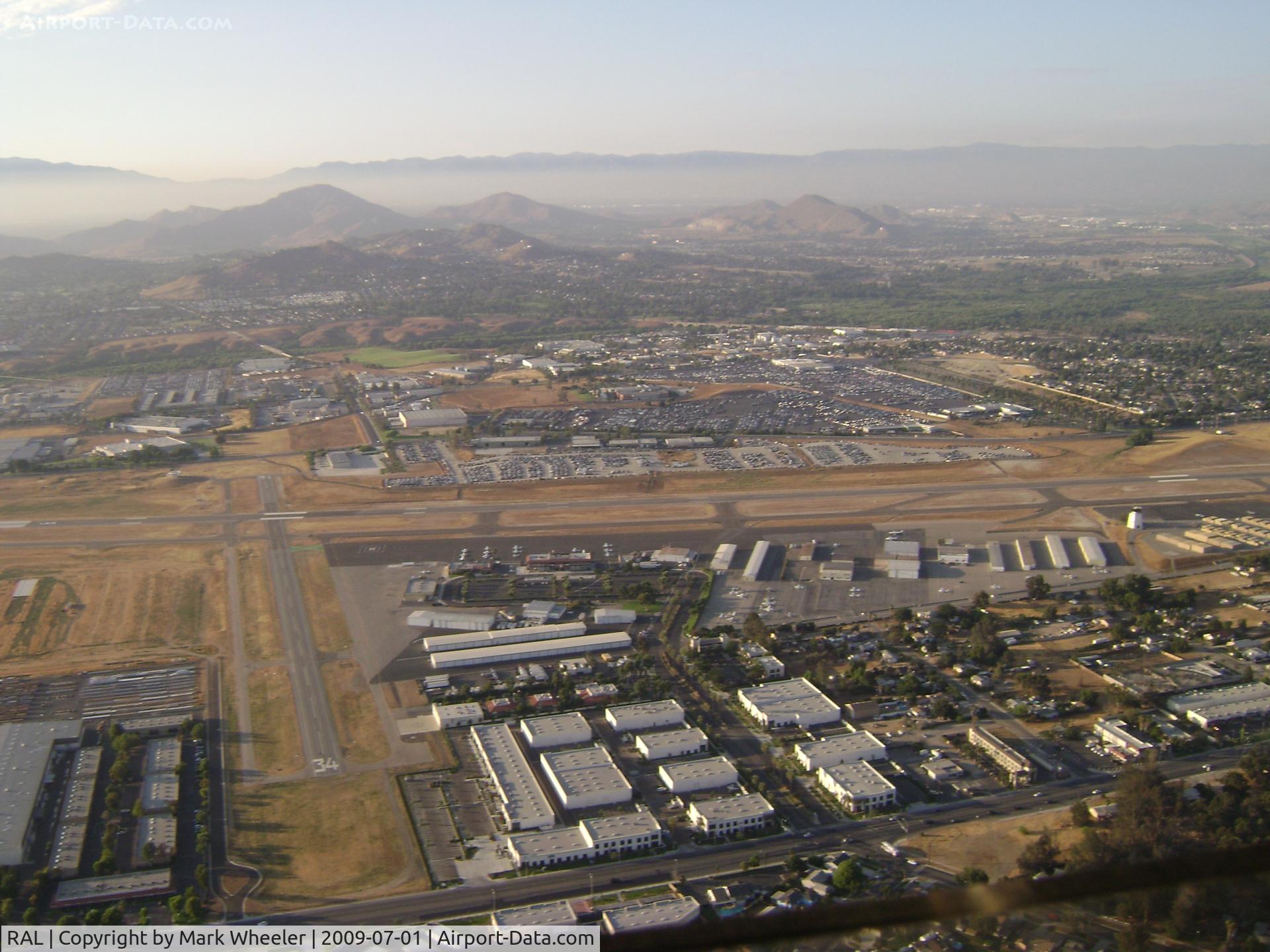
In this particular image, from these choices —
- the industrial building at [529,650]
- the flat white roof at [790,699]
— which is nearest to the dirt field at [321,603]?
the industrial building at [529,650]

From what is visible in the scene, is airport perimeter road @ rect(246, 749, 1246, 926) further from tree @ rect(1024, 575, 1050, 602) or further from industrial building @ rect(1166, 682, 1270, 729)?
tree @ rect(1024, 575, 1050, 602)

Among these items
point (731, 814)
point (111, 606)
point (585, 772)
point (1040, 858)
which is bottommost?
point (111, 606)

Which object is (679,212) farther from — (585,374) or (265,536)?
(265,536)

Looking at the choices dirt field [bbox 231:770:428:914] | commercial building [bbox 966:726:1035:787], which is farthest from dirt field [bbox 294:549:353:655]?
commercial building [bbox 966:726:1035:787]

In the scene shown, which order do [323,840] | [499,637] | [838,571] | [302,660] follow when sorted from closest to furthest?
[323,840] < [302,660] < [499,637] < [838,571]

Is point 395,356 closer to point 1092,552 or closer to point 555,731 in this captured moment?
point 1092,552

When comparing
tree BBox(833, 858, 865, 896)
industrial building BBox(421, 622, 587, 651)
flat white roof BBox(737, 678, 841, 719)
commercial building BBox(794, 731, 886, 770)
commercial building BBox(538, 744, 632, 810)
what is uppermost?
tree BBox(833, 858, 865, 896)

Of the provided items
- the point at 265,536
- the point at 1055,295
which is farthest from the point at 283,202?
the point at 265,536

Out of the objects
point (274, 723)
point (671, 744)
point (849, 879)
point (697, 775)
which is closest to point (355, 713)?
point (274, 723)
